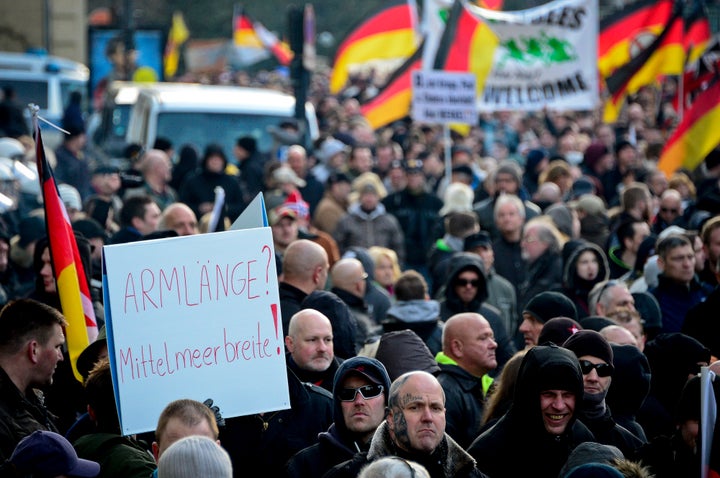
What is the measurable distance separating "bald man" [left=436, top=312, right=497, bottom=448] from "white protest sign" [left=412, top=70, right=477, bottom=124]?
7902 mm

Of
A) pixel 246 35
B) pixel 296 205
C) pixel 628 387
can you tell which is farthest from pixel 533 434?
pixel 246 35

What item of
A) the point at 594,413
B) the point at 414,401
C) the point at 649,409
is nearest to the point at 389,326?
the point at 649,409

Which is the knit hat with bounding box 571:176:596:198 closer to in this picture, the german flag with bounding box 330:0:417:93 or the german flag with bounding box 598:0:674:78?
the german flag with bounding box 598:0:674:78

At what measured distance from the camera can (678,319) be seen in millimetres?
9703

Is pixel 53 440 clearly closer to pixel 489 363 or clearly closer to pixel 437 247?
pixel 489 363

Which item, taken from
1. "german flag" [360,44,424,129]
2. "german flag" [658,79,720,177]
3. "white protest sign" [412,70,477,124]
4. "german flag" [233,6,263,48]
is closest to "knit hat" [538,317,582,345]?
"german flag" [658,79,720,177]

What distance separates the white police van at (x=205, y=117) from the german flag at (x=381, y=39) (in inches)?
123

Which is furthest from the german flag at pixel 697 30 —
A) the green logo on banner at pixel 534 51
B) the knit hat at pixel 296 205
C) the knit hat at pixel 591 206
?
the knit hat at pixel 296 205

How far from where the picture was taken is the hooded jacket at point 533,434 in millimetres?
6031

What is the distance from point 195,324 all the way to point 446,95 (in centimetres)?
977

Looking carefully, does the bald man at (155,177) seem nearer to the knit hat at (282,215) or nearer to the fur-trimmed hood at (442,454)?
the knit hat at (282,215)

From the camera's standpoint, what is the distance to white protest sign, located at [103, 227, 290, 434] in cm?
602

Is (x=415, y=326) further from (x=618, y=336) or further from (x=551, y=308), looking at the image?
(x=618, y=336)

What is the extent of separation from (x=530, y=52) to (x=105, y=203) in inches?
261
